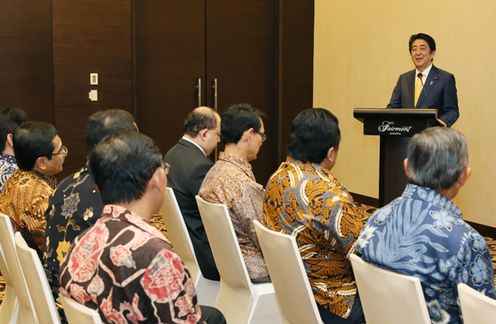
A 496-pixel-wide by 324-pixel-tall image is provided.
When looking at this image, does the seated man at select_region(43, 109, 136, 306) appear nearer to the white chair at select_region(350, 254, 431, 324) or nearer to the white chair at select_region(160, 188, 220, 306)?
the white chair at select_region(160, 188, 220, 306)

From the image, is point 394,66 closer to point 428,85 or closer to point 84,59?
point 428,85

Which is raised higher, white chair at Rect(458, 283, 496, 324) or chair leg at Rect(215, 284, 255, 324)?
white chair at Rect(458, 283, 496, 324)

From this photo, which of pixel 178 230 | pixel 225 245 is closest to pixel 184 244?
pixel 178 230

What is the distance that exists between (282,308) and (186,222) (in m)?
1.21

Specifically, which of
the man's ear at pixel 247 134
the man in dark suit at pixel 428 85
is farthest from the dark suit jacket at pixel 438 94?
the man's ear at pixel 247 134

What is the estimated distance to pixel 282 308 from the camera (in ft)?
9.67

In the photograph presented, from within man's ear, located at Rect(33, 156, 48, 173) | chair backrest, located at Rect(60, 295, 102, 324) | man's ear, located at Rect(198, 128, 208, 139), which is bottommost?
chair backrest, located at Rect(60, 295, 102, 324)

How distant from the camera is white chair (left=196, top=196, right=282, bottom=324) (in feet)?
10.5

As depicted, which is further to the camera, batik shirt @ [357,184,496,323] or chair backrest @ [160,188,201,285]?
chair backrest @ [160,188,201,285]

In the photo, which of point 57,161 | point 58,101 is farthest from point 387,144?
point 58,101

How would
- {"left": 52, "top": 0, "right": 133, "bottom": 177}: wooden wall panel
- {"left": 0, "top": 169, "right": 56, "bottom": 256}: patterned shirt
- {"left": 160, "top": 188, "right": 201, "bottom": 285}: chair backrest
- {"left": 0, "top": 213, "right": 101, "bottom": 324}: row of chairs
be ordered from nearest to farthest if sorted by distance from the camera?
{"left": 0, "top": 213, "right": 101, "bottom": 324}: row of chairs < {"left": 0, "top": 169, "right": 56, "bottom": 256}: patterned shirt < {"left": 160, "top": 188, "right": 201, "bottom": 285}: chair backrest < {"left": 52, "top": 0, "right": 133, "bottom": 177}: wooden wall panel

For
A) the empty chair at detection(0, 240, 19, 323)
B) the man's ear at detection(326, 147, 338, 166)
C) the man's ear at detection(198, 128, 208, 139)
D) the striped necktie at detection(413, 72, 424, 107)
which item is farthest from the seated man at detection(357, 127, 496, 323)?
the striped necktie at detection(413, 72, 424, 107)

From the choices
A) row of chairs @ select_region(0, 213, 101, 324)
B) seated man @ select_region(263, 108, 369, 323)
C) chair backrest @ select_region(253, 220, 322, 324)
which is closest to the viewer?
row of chairs @ select_region(0, 213, 101, 324)

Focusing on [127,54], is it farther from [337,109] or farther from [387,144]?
[387,144]
